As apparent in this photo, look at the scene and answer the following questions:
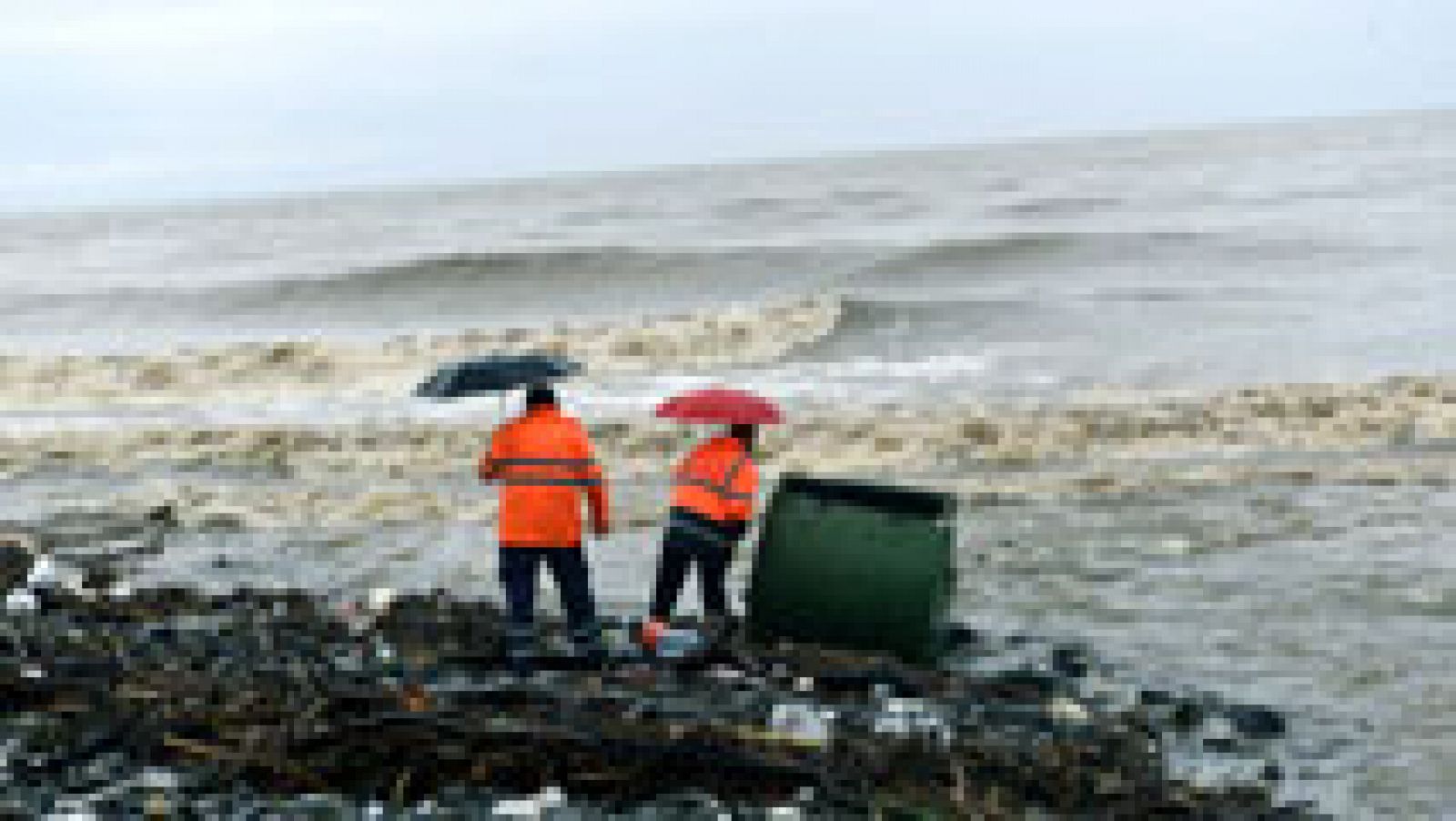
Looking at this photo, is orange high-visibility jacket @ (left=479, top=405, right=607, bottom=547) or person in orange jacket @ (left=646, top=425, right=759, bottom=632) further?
A: person in orange jacket @ (left=646, top=425, right=759, bottom=632)

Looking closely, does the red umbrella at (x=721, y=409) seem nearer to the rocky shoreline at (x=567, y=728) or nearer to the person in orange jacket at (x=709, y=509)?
the person in orange jacket at (x=709, y=509)

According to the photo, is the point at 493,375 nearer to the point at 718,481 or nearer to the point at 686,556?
the point at 718,481

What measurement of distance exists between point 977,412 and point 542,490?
40.7 feet

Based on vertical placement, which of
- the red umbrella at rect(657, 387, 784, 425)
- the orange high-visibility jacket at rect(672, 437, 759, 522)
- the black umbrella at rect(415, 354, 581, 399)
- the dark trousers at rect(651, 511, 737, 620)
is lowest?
the dark trousers at rect(651, 511, 737, 620)

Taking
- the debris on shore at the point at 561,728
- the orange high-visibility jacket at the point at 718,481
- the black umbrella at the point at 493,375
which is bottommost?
the debris on shore at the point at 561,728

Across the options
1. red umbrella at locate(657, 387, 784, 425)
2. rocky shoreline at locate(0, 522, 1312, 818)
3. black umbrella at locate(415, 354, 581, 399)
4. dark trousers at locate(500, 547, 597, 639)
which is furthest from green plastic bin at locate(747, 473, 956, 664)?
black umbrella at locate(415, 354, 581, 399)

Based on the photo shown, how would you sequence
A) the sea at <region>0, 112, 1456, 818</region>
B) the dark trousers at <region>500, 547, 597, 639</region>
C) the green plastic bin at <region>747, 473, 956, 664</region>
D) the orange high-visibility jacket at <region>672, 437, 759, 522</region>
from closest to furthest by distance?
the green plastic bin at <region>747, 473, 956, 664</region>
the dark trousers at <region>500, 547, 597, 639</region>
the orange high-visibility jacket at <region>672, 437, 759, 522</region>
the sea at <region>0, 112, 1456, 818</region>

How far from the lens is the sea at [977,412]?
36.8 ft

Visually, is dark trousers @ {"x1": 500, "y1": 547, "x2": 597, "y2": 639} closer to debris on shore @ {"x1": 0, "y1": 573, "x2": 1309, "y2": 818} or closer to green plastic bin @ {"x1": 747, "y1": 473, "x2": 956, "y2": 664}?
debris on shore @ {"x1": 0, "y1": 573, "x2": 1309, "y2": 818}

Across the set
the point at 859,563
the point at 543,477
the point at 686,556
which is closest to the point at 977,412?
the point at 686,556

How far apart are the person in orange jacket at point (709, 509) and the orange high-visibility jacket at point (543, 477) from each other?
1.70ft

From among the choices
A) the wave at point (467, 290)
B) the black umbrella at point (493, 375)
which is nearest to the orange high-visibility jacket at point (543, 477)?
the black umbrella at point (493, 375)

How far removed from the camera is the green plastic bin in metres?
9.32

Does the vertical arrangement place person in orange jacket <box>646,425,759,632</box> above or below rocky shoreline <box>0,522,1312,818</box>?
above
